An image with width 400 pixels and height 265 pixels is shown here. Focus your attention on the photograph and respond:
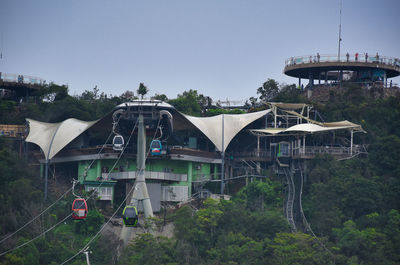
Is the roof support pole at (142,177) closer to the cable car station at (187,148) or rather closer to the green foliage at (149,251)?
the cable car station at (187,148)

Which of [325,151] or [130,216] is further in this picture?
[325,151]

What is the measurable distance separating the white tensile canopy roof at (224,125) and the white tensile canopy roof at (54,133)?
30.5 feet

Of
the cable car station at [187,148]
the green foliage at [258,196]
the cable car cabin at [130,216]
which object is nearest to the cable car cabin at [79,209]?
the cable car cabin at [130,216]

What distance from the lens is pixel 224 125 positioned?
6944 cm

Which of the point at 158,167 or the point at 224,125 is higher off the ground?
the point at 224,125

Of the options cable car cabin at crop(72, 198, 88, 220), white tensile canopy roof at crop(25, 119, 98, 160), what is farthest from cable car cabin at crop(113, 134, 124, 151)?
cable car cabin at crop(72, 198, 88, 220)

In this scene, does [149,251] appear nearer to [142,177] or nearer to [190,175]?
[142,177]

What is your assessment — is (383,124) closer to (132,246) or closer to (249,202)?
(249,202)

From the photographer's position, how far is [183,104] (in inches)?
3132

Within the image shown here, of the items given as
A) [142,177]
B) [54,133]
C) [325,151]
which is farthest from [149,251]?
[325,151]

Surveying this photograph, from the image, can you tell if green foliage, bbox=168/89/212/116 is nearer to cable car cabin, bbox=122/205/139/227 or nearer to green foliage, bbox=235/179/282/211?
green foliage, bbox=235/179/282/211

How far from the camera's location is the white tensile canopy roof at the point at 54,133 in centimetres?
6831

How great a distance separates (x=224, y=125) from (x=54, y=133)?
48.9 ft

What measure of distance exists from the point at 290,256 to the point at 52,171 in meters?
25.5
